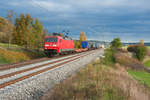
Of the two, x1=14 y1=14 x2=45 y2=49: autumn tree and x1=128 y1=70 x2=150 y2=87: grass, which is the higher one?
x1=14 y1=14 x2=45 y2=49: autumn tree

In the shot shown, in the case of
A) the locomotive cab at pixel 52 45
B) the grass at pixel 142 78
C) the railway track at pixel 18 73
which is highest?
the locomotive cab at pixel 52 45

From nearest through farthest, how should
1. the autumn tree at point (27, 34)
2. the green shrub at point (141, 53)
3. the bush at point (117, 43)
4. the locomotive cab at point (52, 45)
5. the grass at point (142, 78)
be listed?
the grass at point (142, 78) → the locomotive cab at point (52, 45) → the autumn tree at point (27, 34) → the green shrub at point (141, 53) → the bush at point (117, 43)

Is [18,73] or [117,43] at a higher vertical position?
[117,43]

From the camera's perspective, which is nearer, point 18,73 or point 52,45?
point 18,73

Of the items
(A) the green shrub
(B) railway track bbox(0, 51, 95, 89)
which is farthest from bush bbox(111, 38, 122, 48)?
(B) railway track bbox(0, 51, 95, 89)

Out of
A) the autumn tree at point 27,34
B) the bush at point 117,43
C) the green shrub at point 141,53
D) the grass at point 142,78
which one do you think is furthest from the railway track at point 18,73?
the bush at point 117,43

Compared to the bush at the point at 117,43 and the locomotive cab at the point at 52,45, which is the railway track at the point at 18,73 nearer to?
the locomotive cab at the point at 52,45

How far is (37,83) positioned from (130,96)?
4.68 m

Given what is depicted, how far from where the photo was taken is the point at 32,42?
99.4 feet

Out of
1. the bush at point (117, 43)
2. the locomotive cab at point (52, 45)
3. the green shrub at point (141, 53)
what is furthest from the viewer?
the bush at point (117, 43)

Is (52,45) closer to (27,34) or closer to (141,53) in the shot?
(27,34)

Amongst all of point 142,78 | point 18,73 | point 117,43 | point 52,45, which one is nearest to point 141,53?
point 117,43

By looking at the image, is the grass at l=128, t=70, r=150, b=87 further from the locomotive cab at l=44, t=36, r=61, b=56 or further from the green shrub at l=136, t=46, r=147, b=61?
the green shrub at l=136, t=46, r=147, b=61

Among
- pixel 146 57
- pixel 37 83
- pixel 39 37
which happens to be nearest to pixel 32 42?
pixel 39 37
